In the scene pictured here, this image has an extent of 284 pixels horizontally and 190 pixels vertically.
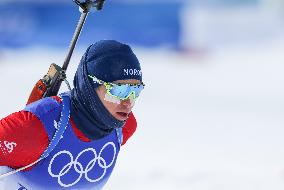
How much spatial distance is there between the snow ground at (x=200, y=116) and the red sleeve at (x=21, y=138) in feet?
6.04

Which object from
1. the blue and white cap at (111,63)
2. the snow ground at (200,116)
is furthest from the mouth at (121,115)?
the snow ground at (200,116)

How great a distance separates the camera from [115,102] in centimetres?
340

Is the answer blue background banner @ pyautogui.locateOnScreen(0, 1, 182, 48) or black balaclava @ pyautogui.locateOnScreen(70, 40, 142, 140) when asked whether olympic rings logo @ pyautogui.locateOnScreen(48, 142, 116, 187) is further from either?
blue background banner @ pyautogui.locateOnScreen(0, 1, 182, 48)

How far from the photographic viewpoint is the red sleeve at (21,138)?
3209 mm

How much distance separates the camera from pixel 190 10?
1259 centimetres

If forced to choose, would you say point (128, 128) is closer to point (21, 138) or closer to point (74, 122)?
point (74, 122)

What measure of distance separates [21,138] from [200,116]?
16.9ft

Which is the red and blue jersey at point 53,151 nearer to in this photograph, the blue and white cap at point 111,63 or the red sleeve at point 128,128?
the red sleeve at point 128,128

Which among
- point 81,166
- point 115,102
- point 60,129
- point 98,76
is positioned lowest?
point 81,166

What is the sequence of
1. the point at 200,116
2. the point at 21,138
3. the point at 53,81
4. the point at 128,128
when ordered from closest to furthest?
the point at 21,138
the point at 53,81
the point at 128,128
the point at 200,116

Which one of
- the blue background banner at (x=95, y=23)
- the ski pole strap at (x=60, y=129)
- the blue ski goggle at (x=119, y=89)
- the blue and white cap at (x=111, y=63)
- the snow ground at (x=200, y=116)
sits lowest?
the snow ground at (x=200, y=116)

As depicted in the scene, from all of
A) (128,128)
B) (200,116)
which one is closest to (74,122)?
(128,128)

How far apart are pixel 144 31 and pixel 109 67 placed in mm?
9271

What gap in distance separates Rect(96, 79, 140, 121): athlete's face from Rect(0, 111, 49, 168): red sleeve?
1.09 ft
